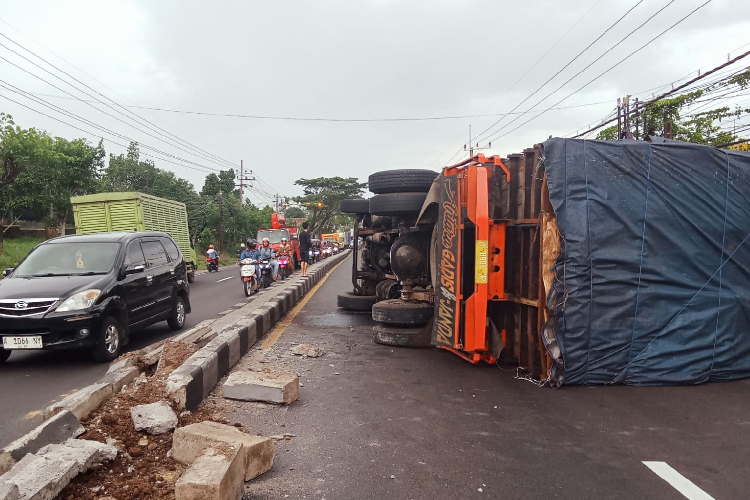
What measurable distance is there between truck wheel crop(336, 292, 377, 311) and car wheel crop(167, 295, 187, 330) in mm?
2853

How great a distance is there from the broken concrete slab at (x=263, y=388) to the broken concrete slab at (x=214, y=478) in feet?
4.85

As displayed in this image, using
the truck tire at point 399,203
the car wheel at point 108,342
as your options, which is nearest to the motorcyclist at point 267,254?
the truck tire at point 399,203

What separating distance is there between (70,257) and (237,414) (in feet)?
13.6

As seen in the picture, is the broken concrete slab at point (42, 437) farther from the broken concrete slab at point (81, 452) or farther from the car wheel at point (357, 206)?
the car wheel at point (357, 206)

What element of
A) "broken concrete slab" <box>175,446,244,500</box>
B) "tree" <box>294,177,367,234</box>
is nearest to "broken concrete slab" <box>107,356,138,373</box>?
"broken concrete slab" <box>175,446,244,500</box>

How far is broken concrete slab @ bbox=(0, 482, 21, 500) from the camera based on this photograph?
2219mm

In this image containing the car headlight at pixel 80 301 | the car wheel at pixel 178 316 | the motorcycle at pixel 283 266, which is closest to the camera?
the car headlight at pixel 80 301

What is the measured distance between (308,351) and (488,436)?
10.0 ft

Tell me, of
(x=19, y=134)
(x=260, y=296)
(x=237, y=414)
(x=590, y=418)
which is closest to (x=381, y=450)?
(x=237, y=414)

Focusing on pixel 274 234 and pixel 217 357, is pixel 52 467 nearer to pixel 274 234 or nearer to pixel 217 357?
pixel 217 357

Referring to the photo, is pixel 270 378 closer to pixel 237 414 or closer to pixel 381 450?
pixel 237 414

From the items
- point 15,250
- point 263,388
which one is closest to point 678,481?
point 263,388

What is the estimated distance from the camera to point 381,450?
3396 millimetres

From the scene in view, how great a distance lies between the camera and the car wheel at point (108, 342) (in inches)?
237
